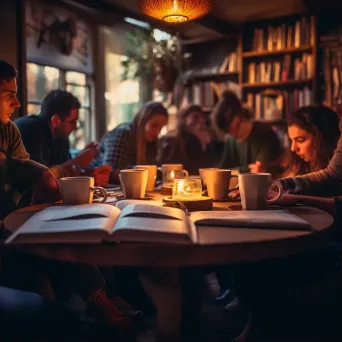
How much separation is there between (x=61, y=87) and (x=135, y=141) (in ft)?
6.30

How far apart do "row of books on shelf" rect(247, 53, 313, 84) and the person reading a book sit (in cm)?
203

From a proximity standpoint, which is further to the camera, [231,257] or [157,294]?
[157,294]

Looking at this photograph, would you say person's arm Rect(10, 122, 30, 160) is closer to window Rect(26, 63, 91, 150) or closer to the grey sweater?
the grey sweater

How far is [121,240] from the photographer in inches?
36.9

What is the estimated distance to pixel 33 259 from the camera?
137 cm

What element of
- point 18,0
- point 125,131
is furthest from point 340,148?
point 18,0

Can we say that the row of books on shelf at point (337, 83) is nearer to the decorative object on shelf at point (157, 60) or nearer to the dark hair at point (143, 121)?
the decorative object on shelf at point (157, 60)

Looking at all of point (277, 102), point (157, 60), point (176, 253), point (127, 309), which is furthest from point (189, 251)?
point (157, 60)

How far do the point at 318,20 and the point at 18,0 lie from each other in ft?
9.31

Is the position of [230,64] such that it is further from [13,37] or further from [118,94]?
[13,37]

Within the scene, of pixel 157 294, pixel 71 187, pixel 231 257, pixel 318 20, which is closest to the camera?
pixel 231 257

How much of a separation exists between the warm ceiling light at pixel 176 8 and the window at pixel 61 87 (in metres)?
2.22

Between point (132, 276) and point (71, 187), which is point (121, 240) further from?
point (132, 276)

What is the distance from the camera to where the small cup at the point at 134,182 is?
5.19 feet
